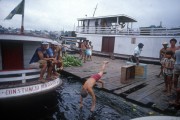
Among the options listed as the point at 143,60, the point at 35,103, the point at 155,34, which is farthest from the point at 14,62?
the point at 155,34

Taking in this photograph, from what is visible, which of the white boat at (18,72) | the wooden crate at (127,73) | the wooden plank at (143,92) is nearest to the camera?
the white boat at (18,72)

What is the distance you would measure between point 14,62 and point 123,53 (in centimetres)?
1743

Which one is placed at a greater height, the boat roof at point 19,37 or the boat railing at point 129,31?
the boat railing at point 129,31

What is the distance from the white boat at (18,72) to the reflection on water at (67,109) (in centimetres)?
49

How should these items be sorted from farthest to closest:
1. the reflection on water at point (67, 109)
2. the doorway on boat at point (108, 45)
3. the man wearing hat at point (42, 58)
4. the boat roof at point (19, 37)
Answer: the doorway on boat at point (108, 45), the man wearing hat at point (42, 58), the boat roof at point (19, 37), the reflection on water at point (67, 109)

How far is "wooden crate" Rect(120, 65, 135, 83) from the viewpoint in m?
10.3

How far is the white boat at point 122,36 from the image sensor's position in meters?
20.3

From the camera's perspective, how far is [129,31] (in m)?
22.9

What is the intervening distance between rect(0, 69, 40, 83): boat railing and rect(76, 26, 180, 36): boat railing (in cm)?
1636

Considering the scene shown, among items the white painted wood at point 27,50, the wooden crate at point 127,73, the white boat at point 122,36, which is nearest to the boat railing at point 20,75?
the white painted wood at point 27,50

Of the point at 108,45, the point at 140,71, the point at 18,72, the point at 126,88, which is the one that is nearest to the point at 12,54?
the point at 18,72

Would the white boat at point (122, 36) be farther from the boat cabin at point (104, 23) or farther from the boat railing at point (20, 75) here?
the boat railing at point (20, 75)

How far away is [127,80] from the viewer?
10.7m

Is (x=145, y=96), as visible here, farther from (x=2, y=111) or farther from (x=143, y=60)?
(x=143, y=60)
